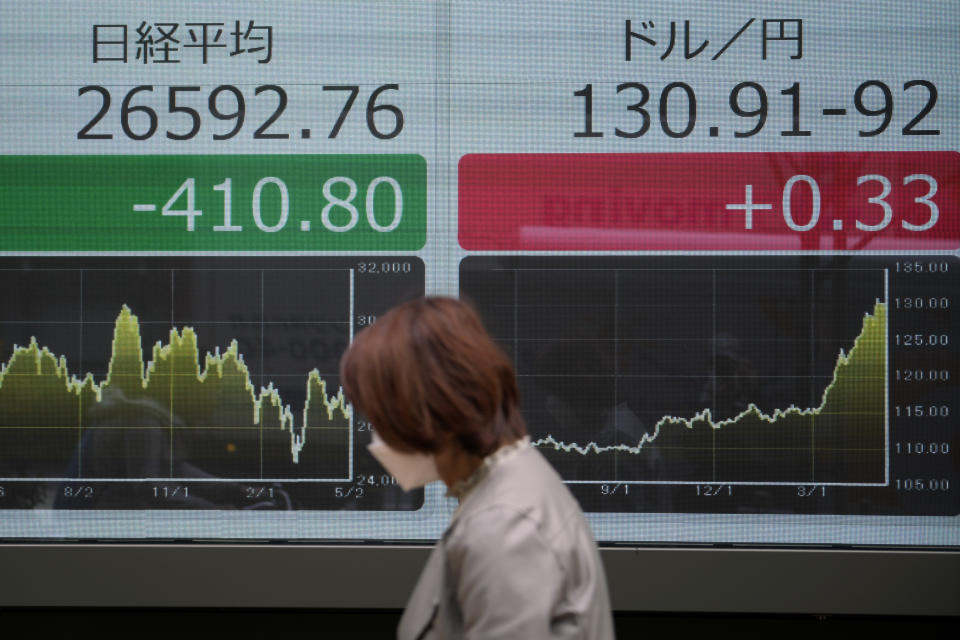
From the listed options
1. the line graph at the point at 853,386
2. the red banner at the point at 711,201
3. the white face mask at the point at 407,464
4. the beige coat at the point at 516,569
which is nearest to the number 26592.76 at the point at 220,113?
the red banner at the point at 711,201

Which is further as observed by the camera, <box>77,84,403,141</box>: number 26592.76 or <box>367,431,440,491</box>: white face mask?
<box>77,84,403,141</box>: number 26592.76

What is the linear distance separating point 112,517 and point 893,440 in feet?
6.84

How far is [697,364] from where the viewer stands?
7.86 ft

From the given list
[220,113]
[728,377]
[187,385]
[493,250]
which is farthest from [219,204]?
[728,377]

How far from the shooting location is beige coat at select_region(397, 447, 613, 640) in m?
1.01

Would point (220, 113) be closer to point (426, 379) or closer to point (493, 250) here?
point (493, 250)

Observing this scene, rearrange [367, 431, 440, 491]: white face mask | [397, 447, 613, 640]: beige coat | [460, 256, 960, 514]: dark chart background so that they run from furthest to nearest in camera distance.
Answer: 1. [460, 256, 960, 514]: dark chart background
2. [367, 431, 440, 491]: white face mask
3. [397, 447, 613, 640]: beige coat

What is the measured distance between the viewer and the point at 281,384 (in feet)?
7.94

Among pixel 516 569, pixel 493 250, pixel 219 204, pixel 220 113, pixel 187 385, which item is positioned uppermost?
pixel 220 113

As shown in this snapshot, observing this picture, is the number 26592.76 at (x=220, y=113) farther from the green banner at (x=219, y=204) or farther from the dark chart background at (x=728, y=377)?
the dark chart background at (x=728, y=377)

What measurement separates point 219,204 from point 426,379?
60.3 inches

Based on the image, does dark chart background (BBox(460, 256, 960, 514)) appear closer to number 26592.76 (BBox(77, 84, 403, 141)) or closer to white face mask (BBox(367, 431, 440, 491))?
number 26592.76 (BBox(77, 84, 403, 141))

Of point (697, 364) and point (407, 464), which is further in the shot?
point (697, 364)

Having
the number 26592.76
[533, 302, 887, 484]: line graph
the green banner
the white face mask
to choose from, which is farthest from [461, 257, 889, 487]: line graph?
the white face mask
